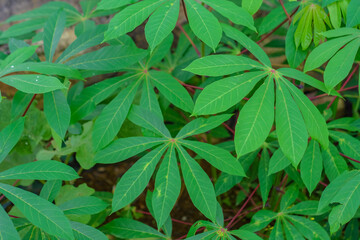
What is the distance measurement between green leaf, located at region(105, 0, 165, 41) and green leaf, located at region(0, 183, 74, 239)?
0.47 metres

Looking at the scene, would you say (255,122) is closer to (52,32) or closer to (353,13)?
(353,13)

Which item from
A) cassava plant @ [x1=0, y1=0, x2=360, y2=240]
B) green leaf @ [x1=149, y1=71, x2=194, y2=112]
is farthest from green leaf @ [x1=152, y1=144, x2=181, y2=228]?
green leaf @ [x1=149, y1=71, x2=194, y2=112]

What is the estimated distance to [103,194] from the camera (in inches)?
65.4

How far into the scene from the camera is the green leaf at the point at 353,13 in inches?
45.4

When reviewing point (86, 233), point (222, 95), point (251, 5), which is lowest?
point (86, 233)

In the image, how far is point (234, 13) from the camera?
1156 mm

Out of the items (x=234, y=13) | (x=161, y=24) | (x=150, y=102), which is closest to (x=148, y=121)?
(x=150, y=102)

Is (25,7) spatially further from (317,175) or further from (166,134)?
(317,175)

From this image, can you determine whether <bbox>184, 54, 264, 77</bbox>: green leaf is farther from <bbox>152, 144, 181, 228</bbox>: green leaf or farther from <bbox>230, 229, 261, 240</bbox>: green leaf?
<bbox>230, 229, 261, 240</bbox>: green leaf

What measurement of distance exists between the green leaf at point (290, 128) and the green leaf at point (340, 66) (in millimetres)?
119

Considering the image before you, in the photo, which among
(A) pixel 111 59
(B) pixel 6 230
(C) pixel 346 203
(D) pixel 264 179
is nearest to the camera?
(B) pixel 6 230

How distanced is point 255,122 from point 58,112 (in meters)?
0.59

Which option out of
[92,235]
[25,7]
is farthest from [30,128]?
[25,7]

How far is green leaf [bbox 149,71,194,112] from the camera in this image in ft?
4.15
